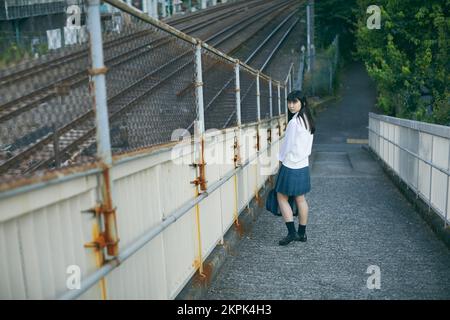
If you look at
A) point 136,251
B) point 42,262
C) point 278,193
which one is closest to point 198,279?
Answer: point 136,251

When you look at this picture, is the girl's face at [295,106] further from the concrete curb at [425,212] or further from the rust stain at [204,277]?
the concrete curb at [425,212]

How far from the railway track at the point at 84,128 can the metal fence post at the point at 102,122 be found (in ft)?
0.62

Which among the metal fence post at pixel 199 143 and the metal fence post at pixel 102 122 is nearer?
the metal fence post at pixel 102 122

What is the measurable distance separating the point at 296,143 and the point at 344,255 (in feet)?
4.30

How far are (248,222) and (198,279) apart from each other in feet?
8.03

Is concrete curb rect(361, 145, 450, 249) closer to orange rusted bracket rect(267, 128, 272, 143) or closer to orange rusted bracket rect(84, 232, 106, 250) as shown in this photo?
orange rusted bracket rect(267, 128, 272, 143)

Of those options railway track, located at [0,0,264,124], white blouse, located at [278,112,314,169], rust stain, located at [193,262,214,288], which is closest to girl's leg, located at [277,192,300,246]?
white blouse, located at [278,112,314,169]

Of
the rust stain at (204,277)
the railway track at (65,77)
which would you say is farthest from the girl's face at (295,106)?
the railway track at (65,77)

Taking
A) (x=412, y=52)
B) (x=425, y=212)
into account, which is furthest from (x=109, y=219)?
(x=412, y=52)

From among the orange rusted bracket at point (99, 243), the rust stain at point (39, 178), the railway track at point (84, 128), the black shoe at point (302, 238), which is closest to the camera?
the rust stain at point (39, 178)

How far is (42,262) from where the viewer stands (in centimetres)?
199

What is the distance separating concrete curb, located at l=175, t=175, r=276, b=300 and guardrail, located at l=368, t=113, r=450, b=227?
236 cm

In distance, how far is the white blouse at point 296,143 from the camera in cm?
523
